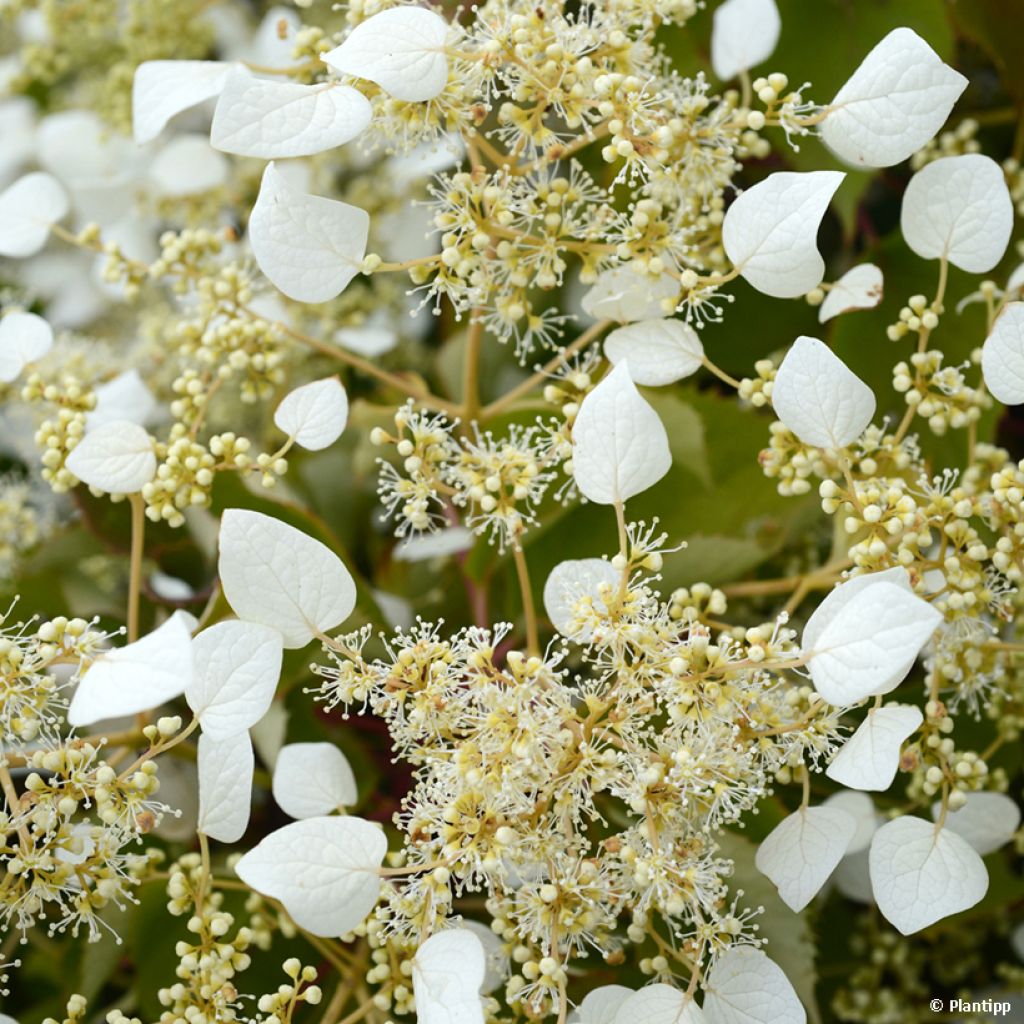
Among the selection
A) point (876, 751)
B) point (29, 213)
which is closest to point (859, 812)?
point (876, 751)

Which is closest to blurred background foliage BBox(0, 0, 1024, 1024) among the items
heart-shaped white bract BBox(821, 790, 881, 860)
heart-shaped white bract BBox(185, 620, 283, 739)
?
heart-shaped white bract BBox(821, 790, 881, 860)

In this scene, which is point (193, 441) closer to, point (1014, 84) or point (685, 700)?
point (685, 700)

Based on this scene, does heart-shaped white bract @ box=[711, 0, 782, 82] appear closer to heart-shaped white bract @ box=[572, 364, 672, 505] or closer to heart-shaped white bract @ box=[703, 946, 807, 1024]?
heart-shaped white bract @ box=[572, 364, 672, 505]

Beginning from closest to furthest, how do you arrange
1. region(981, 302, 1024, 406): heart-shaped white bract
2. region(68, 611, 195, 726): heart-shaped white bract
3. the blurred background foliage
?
region(68, 611, 195, 726): heart-shaped white bract, region(981, 302, 1024, 406): heart-shaped white bract, the blurred background foliage

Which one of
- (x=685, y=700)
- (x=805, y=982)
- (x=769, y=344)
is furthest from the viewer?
(x=769, y=344)

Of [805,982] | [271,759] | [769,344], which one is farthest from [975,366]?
[271,759]
